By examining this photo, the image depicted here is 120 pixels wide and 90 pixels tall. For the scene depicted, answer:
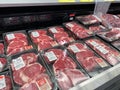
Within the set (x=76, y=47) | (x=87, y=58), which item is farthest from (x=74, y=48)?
(x=87, y=58)

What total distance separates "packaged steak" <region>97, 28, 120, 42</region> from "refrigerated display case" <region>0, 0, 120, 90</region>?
0.34m

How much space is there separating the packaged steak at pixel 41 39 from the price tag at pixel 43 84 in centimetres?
34

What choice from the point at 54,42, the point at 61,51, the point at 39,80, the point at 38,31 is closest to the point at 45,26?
the point at 38,31

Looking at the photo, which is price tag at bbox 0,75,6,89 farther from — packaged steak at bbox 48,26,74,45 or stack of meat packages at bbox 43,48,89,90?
packaged steak at bbox 48,26,74,45

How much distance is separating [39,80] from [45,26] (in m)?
0.68

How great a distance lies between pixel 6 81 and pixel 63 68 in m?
0.40

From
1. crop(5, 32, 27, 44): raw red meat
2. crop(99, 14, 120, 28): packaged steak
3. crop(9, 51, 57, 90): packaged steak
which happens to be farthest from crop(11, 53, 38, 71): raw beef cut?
crop(99, 14, 120, 28): packaged steak

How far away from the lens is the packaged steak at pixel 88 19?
1515 millimetres

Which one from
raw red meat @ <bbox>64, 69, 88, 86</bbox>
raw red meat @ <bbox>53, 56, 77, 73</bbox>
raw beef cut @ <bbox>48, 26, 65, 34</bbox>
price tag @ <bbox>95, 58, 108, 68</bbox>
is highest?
raw beef cut @ <bbox>48, 26, 65, 34</bbox>

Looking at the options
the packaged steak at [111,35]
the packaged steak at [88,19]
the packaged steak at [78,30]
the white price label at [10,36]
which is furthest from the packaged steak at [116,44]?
the white price label at [10,36]

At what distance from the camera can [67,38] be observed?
4.33 feet

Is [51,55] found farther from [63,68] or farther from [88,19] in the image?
[88,19]

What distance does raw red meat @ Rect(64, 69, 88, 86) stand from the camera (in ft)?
2.92

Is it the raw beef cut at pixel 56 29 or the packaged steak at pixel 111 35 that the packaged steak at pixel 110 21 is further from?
the raw beef cut at pixel 56 29
